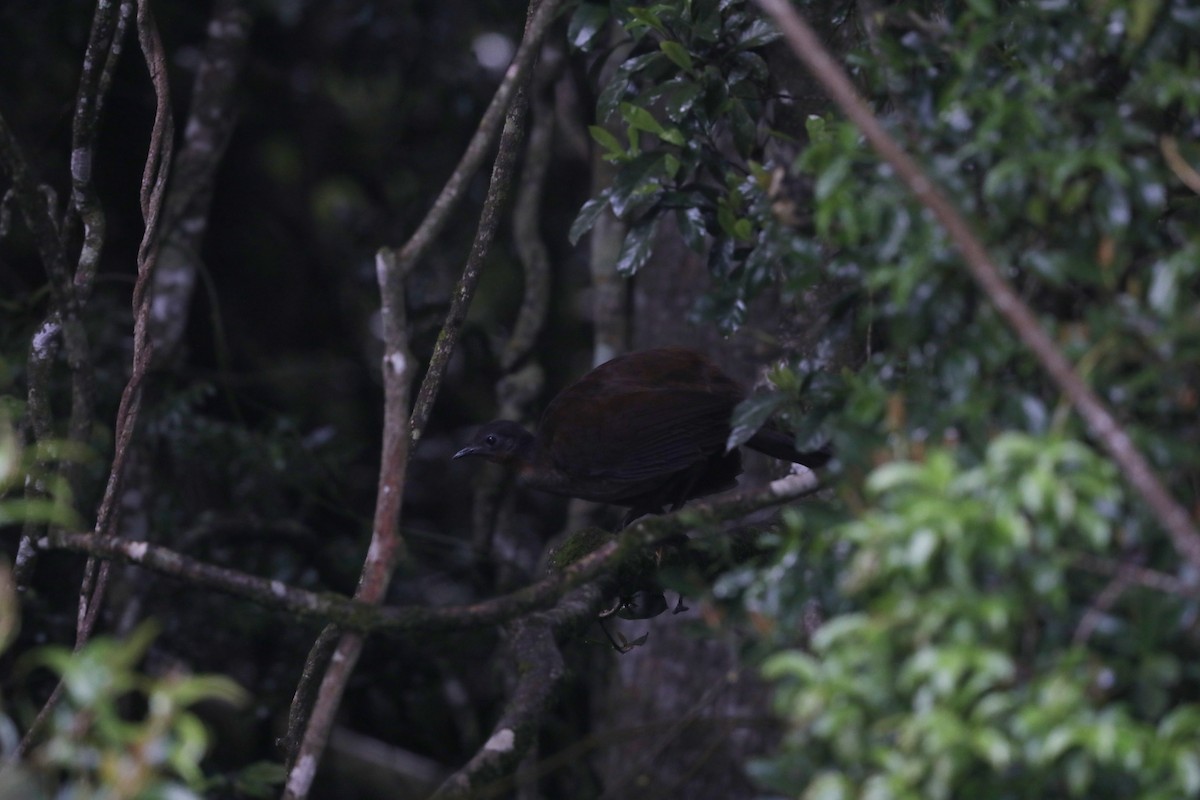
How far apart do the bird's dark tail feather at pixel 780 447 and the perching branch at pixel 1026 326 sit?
7.22ft

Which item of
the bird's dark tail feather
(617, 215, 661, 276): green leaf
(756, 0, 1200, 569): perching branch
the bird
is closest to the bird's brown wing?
the bird

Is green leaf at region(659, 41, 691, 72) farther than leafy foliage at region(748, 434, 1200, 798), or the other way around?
green leaf at region(659, 41, 691, 72)

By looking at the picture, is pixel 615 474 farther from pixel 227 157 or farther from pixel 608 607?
pixel 227 157

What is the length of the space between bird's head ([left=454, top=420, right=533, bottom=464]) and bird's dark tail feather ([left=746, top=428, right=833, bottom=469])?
1.23m

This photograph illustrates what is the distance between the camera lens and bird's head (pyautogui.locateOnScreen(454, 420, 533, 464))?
17.4 ft

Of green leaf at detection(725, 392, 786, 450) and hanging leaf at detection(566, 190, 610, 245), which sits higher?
hanging leaf at detection(566, 190, 610, 245)

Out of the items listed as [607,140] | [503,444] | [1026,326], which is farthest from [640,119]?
[503,444]

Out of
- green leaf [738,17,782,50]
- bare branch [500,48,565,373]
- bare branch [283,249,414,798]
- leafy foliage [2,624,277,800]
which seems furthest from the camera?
bare branch [500,48,565,373]

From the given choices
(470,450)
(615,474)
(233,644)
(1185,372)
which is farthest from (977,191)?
(233,644)

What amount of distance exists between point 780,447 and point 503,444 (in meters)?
1.39

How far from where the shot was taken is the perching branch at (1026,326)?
5.66 feet

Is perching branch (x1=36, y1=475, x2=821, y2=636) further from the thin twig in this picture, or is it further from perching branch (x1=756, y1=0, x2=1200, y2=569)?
perching branch (x1=756, y1=0, x2=1200, y2=569)

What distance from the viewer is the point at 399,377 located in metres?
2.53

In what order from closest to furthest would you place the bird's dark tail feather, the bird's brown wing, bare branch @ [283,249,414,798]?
1. bare branch @ [283,249,414,798]
2. the bird's dark tail feather
3. the bird's brown wing
